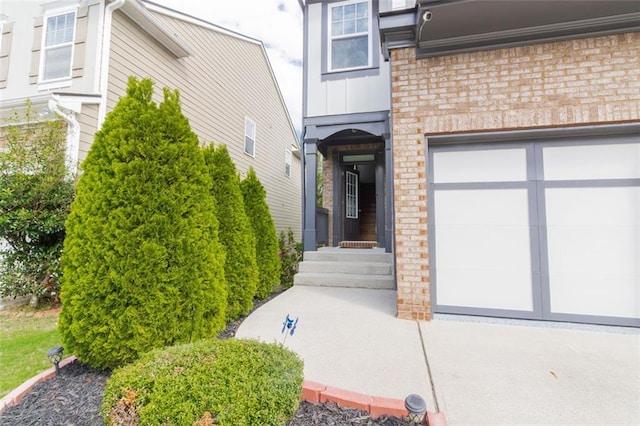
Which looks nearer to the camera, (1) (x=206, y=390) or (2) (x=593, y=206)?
(1) (x=206, y=390)

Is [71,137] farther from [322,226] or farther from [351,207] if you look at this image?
[351,207]

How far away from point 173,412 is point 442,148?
149 inches

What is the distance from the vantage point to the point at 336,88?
636cm

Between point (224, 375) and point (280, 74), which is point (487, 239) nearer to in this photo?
point (224, 375)

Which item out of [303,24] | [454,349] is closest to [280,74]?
[303,24]

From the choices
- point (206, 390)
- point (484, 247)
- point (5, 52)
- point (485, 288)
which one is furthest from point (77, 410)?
point (5, 52)

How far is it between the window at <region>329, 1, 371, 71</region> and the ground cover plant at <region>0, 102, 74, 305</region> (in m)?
5.29

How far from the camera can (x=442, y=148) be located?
3834 mm

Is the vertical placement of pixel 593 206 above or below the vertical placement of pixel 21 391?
above

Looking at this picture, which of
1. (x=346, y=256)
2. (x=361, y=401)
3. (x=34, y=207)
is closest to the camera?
(x=361, y=401)

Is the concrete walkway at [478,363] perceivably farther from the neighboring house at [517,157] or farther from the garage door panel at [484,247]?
the garage door panel at [484,247]

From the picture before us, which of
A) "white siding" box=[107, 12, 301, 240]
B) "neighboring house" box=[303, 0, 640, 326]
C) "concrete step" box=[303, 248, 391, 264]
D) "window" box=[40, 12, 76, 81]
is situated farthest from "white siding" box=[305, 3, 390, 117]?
"window" box=[40, 12, 76, 81]

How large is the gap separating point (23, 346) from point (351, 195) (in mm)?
7186

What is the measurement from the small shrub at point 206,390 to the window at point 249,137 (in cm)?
865
